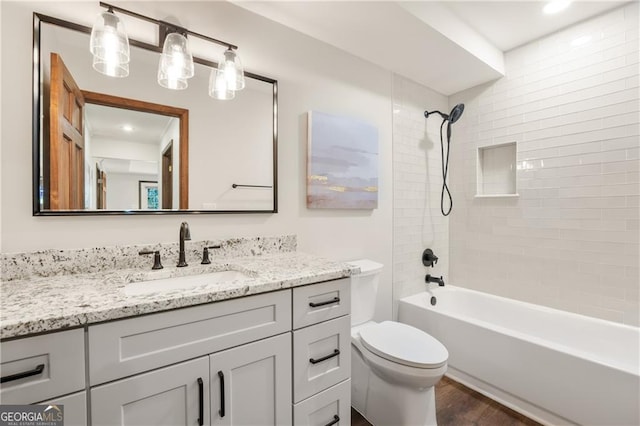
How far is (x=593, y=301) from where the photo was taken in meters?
1.95

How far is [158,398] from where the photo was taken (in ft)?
2.85

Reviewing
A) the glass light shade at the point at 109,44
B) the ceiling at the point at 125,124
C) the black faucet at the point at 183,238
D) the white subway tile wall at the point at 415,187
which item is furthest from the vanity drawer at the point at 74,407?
the white subway tile wall at the point at 415,187

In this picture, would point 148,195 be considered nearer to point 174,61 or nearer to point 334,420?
point 174,61

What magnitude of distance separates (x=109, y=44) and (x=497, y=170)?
9.29 ft

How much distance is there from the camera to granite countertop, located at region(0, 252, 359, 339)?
0.73 meters

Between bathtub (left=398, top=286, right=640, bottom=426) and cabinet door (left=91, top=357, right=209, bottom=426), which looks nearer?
cabinet door (left=91, top=357, right=209, bottom=426)

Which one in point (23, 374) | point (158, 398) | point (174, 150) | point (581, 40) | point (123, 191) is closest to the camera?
point (23, 374)

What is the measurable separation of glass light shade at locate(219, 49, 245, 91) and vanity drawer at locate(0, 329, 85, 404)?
126cm

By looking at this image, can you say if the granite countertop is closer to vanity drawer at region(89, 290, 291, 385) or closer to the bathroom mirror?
vanity drawer at region(89, 290, 291, 385)

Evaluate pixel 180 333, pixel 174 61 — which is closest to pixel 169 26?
pixel 174 61

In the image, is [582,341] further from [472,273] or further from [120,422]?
[120,422]

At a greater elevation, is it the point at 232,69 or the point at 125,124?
the point at 232,69

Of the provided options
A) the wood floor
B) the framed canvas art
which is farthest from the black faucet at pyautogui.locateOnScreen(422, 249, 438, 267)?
the framed canvas art

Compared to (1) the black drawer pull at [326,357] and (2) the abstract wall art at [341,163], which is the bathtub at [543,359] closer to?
(2) the abstract wall art at [341,163]
